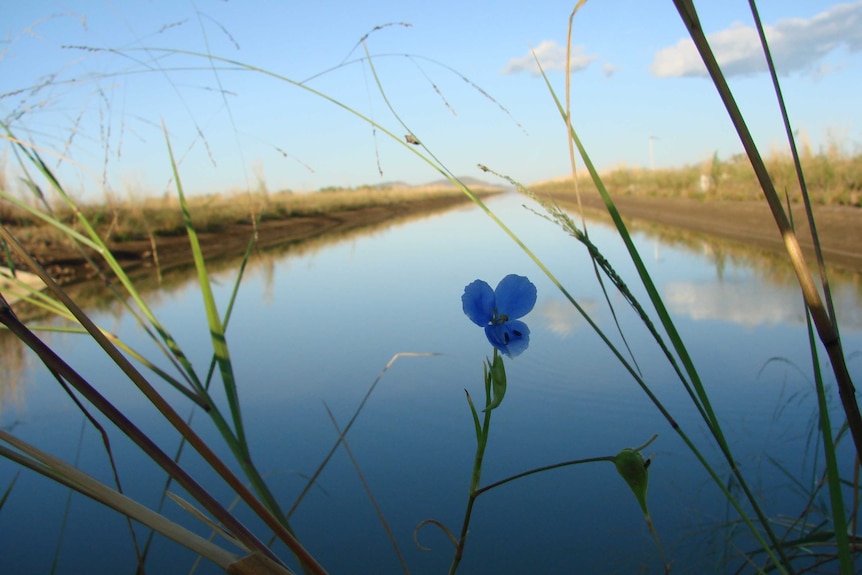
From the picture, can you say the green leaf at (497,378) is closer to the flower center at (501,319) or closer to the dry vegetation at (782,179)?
the flower center at (501,319)

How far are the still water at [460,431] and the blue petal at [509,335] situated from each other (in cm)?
56

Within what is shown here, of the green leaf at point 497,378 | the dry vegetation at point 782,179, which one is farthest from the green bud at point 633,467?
the dry vegetation at point 782,179

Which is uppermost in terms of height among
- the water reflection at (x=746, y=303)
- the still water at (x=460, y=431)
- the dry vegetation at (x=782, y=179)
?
the dry vegetation at (x=782, y=179)

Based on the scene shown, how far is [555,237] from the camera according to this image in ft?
24.9

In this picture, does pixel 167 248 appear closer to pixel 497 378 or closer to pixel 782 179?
pixel 782 179

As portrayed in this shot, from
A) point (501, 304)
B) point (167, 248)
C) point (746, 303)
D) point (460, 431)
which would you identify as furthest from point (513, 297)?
point (167, 248)

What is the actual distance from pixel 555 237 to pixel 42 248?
559 centimetres

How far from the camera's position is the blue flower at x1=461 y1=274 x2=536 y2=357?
1.20ft

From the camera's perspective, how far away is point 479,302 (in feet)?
1.24

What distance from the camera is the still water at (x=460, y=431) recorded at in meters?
1.29

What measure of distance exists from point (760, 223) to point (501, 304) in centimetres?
747

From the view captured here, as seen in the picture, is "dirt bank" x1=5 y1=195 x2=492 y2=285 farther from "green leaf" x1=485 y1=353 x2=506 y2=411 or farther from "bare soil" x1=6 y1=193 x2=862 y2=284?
"green leaf" x1=485 y1=353 x2=506 y2=411

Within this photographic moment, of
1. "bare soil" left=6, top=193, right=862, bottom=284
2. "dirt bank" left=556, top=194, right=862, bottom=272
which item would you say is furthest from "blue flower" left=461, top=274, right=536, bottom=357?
"dirt bank" left=556, top=194, right=862, bottom=272

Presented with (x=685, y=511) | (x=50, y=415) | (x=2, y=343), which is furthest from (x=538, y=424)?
(x=2, y=343)
